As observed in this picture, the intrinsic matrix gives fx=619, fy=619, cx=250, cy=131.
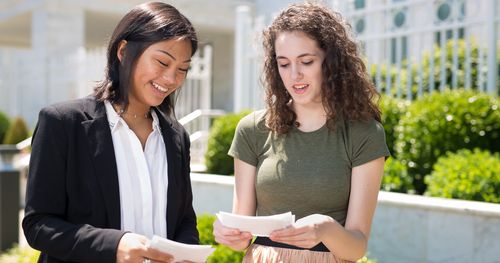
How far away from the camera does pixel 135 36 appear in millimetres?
1968

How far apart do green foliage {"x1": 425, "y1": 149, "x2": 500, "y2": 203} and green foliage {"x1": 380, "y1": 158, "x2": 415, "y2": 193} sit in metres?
0.44

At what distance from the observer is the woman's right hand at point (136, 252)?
176 cm

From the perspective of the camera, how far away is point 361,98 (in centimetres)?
227

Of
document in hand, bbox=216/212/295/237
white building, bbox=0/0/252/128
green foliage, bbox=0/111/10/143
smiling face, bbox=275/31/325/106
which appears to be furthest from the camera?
green foliage, bbox=0/111/10/143

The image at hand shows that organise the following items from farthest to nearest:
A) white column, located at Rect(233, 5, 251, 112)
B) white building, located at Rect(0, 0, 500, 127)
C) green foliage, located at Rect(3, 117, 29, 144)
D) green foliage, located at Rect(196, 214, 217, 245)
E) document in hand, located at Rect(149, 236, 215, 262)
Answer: green foliage, located at Rect(3, 117, 29, 144), white column, located at Rect(233, 5, 251, 112), white building, located at Rect(0, 0, 500, 127), green foliage, located at Rect(196, 214, 217, 245), document in hand, located at Rect(149, 236, 215, 262)

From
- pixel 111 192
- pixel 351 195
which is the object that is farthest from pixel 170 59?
pixel 351 195

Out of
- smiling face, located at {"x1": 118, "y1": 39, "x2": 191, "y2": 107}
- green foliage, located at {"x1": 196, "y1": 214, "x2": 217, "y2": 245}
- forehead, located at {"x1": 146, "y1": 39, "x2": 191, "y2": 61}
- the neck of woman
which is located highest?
forehead, located at {"x1": 146, "y1": 39, "x2": 191, "y2": 61}

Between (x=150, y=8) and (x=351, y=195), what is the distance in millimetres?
928

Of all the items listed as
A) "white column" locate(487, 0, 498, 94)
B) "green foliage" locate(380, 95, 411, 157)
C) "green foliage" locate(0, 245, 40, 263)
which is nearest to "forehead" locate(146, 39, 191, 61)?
"green foliage" locate(0, 245, 40, 263)

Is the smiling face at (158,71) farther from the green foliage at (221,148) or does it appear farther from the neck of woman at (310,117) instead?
the green foliage at (221,148)

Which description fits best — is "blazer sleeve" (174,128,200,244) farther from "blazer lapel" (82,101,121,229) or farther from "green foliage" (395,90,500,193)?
"green foliage" (395,90,500,193)

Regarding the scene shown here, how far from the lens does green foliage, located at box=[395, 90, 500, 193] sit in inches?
192

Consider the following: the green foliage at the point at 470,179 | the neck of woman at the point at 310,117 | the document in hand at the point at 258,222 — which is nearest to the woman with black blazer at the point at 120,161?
the document in hand at the point at 258,222

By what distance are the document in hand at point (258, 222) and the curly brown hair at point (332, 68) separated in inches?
18.6
